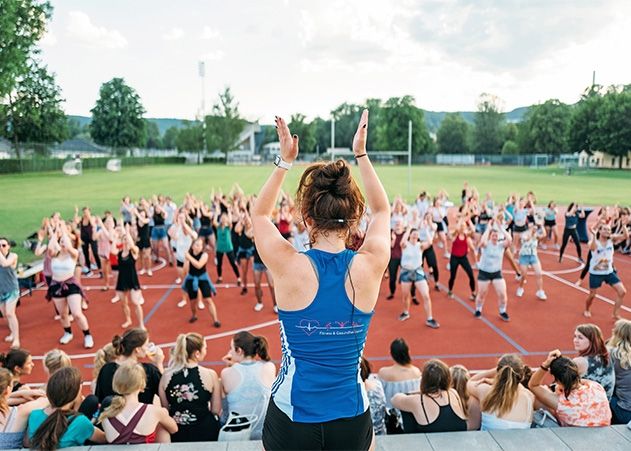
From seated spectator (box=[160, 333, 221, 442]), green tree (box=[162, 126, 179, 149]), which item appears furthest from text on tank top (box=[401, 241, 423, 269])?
green tree (box=[162, 126, 179, 149])

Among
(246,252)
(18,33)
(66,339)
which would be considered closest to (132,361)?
(66,339)

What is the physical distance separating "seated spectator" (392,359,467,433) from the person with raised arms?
2.30 meters

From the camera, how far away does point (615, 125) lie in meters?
51.2

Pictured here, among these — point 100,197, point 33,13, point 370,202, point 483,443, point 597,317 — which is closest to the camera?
point 370,202

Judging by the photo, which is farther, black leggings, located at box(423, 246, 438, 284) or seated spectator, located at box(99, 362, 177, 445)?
black leggings, located at box(423, 246, 438, 284)

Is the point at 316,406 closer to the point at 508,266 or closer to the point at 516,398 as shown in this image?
the point at 516,398

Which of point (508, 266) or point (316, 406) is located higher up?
point (316, 406)

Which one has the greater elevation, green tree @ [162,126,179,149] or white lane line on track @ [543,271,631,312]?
green tree @ [162,126,179,149]

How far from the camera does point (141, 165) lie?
6388 cm

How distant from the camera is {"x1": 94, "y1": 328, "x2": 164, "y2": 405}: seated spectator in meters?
4.66

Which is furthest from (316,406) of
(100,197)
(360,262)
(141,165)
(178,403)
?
(141,165)

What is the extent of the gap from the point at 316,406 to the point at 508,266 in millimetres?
13365

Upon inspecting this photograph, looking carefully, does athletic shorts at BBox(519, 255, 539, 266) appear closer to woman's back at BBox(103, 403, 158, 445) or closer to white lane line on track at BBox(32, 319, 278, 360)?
white lane line on track at BBox(32, 319, 278, 360)

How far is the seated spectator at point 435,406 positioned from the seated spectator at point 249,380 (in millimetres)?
1327
